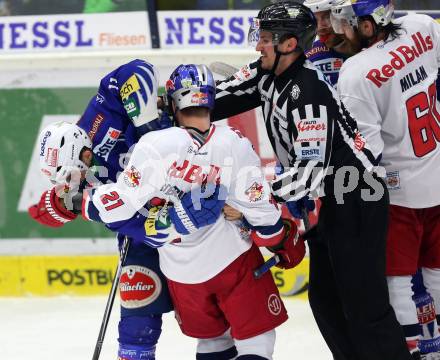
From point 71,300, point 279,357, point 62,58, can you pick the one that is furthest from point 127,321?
point 62,58

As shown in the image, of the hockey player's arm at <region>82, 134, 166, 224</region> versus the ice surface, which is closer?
the hockey player's arm at <region>82, 134, 166, 224</region>

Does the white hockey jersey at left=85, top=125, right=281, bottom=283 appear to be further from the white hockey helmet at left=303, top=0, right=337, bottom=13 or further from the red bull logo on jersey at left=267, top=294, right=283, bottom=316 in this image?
the white hockey helmet at left=303, top=0, right=337, bottom=13

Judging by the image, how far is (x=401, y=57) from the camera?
136 inches

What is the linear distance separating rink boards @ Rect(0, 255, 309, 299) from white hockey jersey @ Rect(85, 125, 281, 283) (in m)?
2.06

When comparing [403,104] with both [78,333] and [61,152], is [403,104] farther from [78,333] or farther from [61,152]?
[78,333]

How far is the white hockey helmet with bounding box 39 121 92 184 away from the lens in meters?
3.30

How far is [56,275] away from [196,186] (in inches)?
94.6

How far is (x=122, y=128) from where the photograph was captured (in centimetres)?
355

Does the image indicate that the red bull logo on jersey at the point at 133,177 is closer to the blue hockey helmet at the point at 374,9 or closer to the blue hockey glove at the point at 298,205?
the blue hockey glove at the point at 298,205

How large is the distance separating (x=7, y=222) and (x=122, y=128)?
2.02m

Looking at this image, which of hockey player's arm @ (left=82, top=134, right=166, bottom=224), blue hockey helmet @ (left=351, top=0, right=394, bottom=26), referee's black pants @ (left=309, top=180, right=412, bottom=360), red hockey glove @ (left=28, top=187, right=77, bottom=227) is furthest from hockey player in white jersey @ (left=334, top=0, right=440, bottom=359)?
red hockey glove @ (left=28, top=187, right=77, bottom=227)

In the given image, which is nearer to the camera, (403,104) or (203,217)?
(203,217)

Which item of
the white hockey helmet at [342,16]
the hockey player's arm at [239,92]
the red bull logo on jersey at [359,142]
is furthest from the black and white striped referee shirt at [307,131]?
the white hockey helmet at [342,16]

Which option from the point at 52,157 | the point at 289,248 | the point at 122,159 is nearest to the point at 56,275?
the point at 122,159
